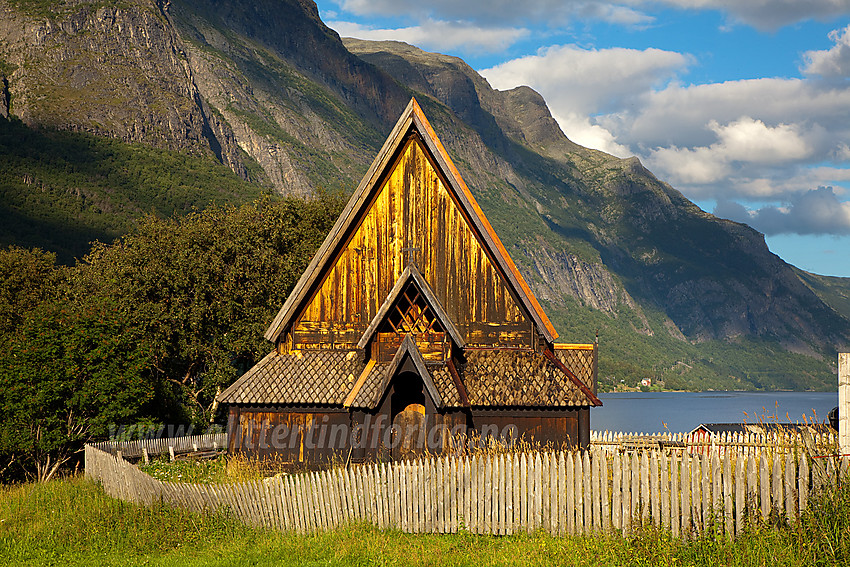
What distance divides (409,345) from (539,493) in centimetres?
803

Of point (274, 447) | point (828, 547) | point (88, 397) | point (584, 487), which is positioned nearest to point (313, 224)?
point (88, 397)

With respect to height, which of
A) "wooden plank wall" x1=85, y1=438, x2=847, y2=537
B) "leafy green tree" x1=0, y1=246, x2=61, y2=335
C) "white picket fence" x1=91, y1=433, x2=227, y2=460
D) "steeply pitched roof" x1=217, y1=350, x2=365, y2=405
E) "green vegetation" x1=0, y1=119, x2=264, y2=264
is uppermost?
"green vegetation" x1=0, y1=119, x2=264, y2=264

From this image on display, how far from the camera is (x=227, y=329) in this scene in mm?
42969

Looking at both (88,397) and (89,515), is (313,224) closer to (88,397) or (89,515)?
(88,397)

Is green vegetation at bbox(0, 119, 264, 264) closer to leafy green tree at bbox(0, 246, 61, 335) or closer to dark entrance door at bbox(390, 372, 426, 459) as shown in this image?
leafy green tree at bbox(0, 246, 61, 335)

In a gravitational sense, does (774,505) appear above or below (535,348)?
below

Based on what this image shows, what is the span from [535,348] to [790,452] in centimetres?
1191

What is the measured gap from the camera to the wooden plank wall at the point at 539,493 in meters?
12.7

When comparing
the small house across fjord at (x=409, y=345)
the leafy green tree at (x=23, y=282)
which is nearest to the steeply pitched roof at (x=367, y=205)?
the small house across fjord at (x=409, y=345)

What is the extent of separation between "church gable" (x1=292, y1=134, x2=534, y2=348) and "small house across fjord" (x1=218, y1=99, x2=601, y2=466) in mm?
33

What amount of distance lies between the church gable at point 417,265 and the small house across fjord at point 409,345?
0.03m

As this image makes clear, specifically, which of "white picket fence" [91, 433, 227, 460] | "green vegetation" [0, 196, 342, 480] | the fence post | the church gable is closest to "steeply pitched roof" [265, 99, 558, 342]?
the church gable

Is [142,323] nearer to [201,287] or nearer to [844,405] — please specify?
[201,287]

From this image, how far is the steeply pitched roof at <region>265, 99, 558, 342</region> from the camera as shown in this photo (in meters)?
24.2
